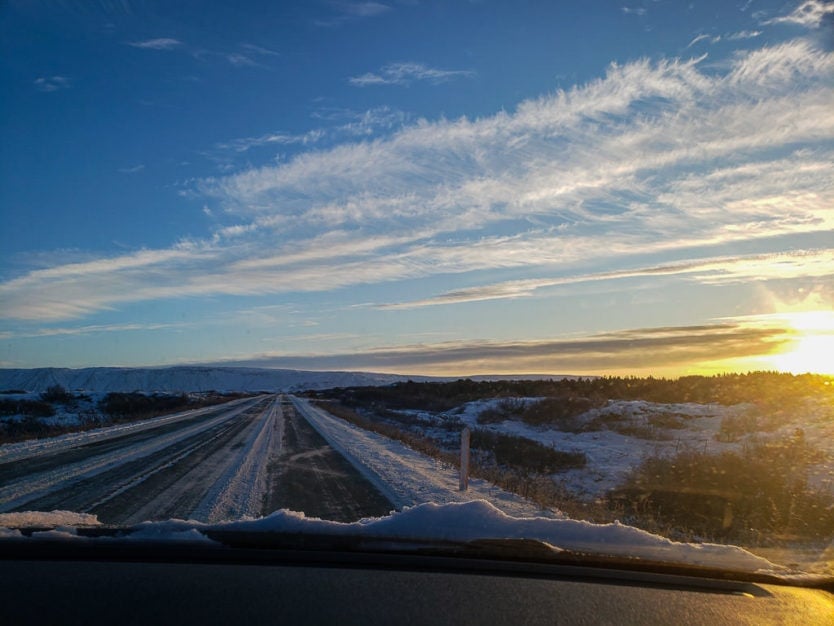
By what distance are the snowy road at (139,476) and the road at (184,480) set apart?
0.02 m

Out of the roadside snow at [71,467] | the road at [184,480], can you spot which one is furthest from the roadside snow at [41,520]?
the roadside snow at [71,467]

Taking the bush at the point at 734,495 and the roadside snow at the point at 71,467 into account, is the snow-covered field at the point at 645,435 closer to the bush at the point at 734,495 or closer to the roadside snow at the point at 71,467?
the bush at the point at 734,495

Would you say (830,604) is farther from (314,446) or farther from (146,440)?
(146,440)

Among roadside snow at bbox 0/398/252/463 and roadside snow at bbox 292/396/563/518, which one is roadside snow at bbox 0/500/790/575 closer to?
roadside snow at bbox 292/396/563/518

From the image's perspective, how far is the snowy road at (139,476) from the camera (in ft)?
31.3

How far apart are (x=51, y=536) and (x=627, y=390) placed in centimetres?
4265

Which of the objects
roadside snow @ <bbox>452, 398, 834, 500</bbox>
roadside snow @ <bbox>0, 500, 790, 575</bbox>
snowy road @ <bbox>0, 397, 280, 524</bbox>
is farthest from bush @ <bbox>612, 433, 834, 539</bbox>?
snowy road @ <bbox>0, 397, 280, 524</bbox>

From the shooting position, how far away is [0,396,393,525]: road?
945 cm

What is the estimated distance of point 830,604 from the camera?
138 inches

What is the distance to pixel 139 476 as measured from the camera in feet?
42.6

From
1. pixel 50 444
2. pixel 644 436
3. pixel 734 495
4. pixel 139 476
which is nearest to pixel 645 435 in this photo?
pixel 644 436

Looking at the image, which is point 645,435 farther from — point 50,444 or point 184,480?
point 50,444

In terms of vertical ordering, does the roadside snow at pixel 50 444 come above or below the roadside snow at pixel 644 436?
below

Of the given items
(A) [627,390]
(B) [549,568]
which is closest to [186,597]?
(B) [549,568]
